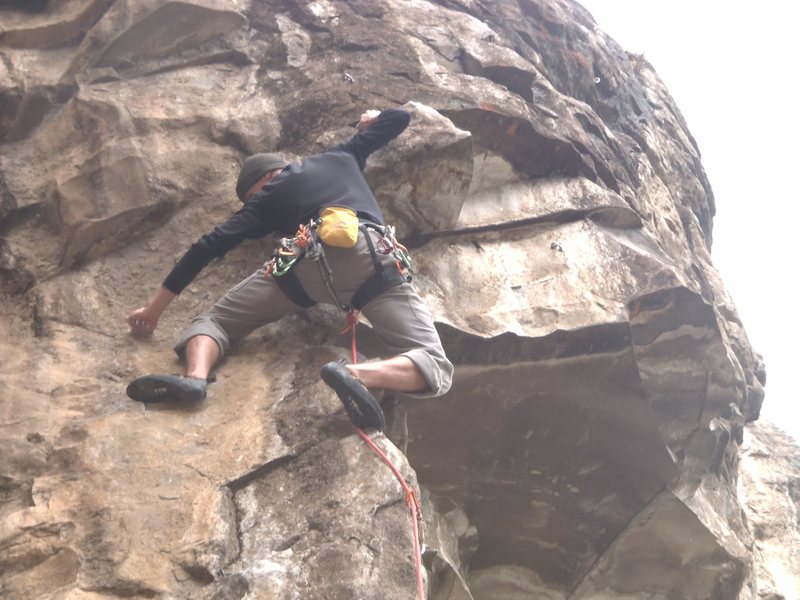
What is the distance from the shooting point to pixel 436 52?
7.77 m

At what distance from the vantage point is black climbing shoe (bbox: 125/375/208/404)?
4.46m

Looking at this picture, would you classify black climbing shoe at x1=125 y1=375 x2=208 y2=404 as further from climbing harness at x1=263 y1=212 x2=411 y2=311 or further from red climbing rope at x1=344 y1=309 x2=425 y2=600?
red climbing rope at x1=344 y1=309 x2=425 y2=600

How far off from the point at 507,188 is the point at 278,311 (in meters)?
2.97

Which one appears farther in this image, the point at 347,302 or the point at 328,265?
the point at 347,302

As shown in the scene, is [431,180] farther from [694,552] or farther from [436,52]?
[694,552]

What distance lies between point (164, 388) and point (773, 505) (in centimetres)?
844

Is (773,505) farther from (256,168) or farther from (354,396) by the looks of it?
(256,168)

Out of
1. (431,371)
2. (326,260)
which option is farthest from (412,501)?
(326,260)

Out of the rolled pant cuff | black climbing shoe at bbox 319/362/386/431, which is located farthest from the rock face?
the rolled pant cuff

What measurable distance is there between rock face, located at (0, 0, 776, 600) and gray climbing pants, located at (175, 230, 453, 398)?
0.27 metres

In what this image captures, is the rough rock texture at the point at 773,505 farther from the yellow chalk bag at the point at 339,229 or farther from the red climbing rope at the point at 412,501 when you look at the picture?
the yellow chalk bag at the point at 339,229

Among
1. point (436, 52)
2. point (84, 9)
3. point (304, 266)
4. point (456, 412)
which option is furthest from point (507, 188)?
point (84, 9)

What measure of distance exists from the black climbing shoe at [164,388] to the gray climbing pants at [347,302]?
46 cm

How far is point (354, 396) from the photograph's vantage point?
163 inches
